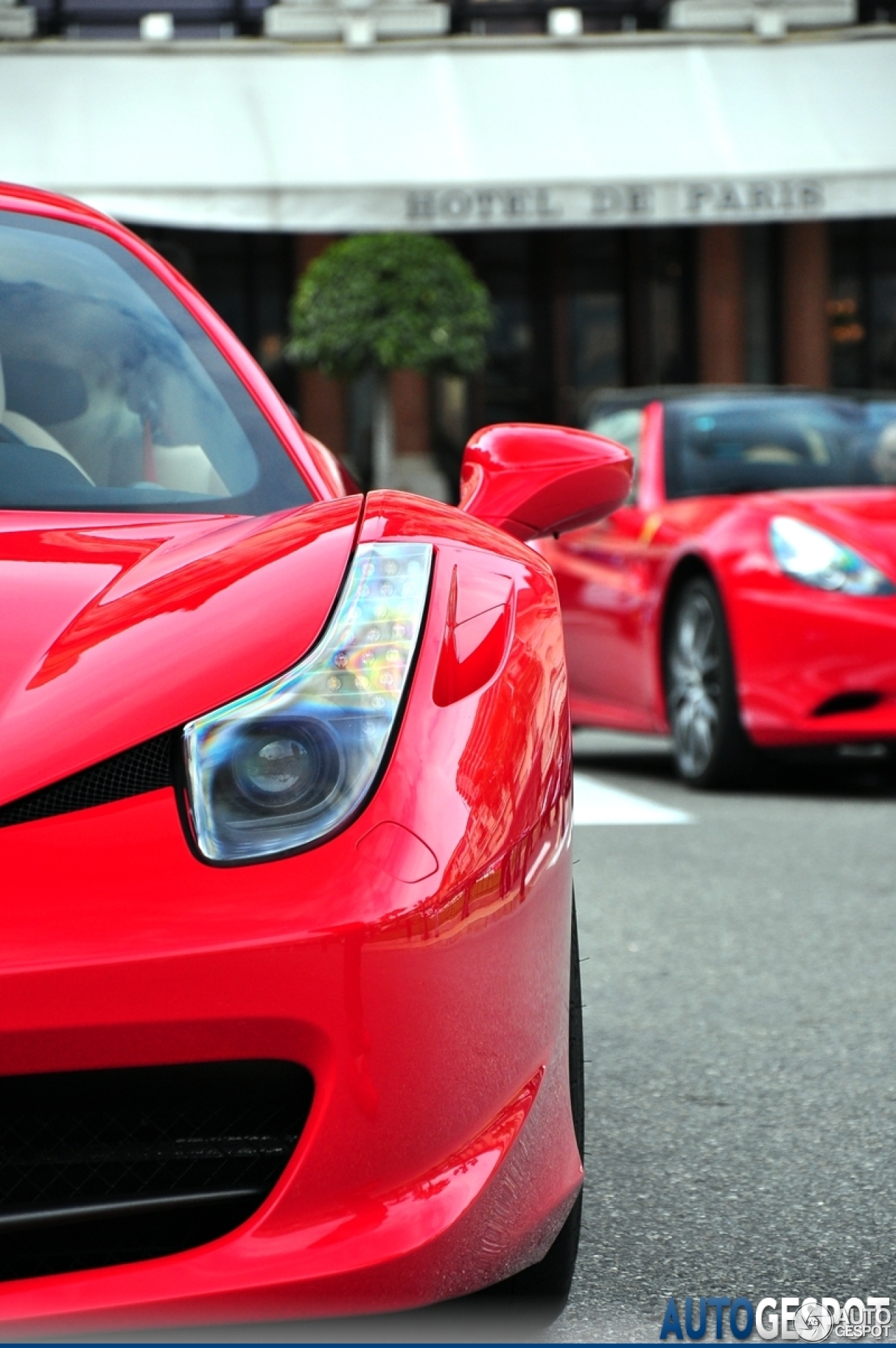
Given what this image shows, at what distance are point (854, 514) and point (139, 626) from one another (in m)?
4.90

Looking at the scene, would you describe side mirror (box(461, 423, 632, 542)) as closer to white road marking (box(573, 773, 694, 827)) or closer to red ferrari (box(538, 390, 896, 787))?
white road marking (box(573, 773, 694, 827))

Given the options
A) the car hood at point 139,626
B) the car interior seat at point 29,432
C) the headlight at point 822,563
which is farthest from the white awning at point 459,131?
the car hood at point 139,626

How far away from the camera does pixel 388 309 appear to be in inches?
650

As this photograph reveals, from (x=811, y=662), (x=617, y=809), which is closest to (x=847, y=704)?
(x=811, y=662)

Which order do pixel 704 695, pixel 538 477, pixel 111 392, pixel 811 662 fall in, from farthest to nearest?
pixel 704 695 → pixel 811 662 → pixel 111 392 → pixel 538 477

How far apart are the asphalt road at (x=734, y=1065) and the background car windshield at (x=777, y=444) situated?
1.81 meters

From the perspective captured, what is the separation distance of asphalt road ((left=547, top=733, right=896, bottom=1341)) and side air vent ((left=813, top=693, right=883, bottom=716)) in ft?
1.80

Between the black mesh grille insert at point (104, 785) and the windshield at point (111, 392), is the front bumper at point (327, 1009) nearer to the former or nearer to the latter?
the black mesh grille insert at point (104, 785)

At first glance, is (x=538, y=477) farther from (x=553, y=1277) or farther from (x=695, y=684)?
(x=695, y=684)

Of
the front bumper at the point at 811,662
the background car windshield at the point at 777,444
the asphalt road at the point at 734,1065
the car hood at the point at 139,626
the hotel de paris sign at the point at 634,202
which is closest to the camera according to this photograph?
the car hood at the point at 139,626

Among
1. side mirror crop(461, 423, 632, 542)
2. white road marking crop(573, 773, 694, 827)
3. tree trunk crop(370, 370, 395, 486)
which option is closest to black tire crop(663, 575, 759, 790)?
white road marking crop(573, 773, 694, 827)

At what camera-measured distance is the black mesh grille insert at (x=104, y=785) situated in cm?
164

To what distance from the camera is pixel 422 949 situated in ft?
5.38

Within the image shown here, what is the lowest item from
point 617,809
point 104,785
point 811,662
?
point 617,809
